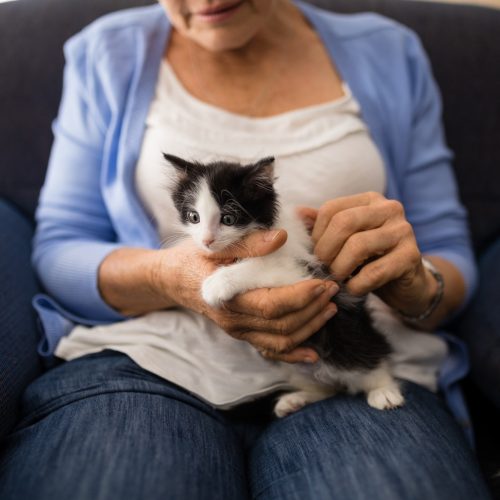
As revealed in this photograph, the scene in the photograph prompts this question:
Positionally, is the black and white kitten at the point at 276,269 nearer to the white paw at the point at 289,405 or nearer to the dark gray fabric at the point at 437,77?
the white paw at the point at 289,405

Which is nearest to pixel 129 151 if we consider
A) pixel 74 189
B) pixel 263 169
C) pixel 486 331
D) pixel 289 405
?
pixel 74 189

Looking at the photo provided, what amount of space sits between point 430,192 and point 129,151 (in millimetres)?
767

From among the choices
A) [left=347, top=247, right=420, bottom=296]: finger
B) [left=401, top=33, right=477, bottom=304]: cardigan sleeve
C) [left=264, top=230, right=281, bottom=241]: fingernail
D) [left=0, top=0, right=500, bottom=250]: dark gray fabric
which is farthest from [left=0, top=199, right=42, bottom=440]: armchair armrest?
[left=401, top=33, right=477, bottom=304]: cardigan sleeve

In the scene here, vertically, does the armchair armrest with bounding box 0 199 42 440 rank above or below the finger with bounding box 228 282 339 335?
below

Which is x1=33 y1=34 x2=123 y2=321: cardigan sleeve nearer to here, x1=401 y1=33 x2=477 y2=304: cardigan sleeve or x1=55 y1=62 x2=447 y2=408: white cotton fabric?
x1=55 y1=62 x2=447 y2=408: white cotton fabric

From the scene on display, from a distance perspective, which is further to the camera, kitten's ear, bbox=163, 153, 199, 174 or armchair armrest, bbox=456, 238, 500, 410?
armchair armrest, bbox=456, 238, 500, 410

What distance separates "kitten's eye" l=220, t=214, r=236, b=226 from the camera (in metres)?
0.94

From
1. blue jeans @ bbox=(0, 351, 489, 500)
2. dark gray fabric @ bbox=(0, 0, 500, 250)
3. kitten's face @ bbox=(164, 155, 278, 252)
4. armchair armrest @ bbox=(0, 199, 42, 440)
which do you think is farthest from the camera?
dark gray fabric @ bbox=(0, 0, 500, 250)

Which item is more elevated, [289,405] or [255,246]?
[255,246]

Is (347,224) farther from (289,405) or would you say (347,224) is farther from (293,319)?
(289,405)

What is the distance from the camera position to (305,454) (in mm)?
921

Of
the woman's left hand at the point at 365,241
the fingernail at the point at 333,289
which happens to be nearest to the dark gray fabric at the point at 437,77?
the woman's left hand at the point at 365,241

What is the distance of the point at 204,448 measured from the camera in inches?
36.9

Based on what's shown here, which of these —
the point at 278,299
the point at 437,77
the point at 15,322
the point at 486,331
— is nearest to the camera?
the point at 278,299
